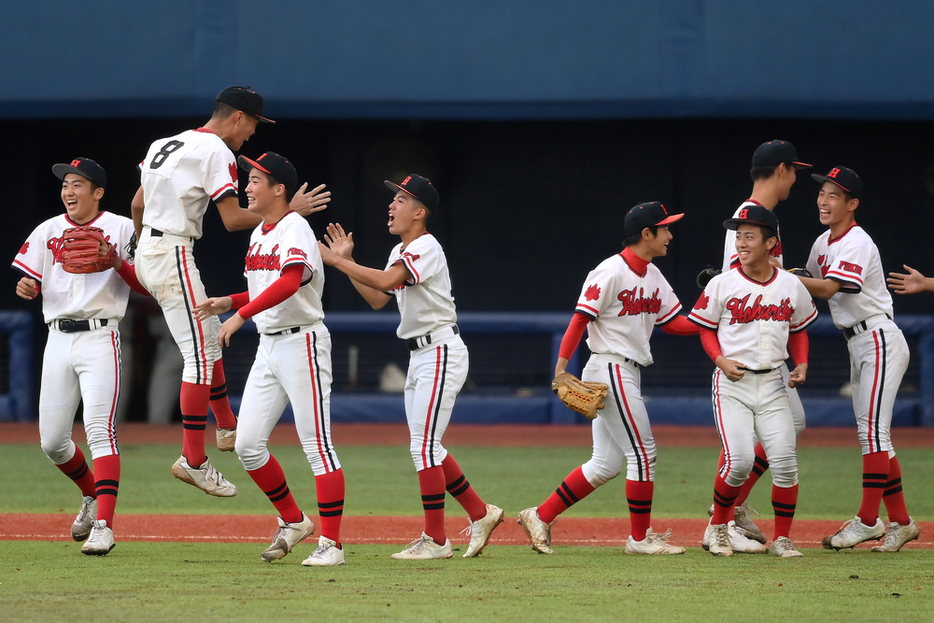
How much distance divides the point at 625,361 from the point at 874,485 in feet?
4.69

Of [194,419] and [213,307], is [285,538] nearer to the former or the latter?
[194,419]

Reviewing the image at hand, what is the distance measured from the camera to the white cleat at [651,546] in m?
5.52

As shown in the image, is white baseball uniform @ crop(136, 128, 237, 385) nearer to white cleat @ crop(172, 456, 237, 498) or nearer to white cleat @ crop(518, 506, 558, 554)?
white cleat @ crop(172, 456, 237, 498)

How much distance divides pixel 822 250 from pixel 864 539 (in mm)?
1470

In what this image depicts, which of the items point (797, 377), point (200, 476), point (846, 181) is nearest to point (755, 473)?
point (797, 377)

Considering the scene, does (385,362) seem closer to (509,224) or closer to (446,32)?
(509,224)

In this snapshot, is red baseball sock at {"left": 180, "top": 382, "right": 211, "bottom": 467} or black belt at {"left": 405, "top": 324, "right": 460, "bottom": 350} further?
red baseball sock at {"left": 180, "top": 382, "right": 211, "bottom": 467}

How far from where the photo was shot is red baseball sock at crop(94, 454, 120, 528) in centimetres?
537

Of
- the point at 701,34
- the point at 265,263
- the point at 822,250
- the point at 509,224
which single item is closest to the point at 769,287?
the point at 822,250

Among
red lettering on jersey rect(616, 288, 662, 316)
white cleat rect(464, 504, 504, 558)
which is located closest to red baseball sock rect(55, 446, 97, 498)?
white cleat rect(464, 504, 504, 558)

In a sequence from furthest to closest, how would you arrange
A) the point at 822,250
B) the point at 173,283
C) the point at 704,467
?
Answer: the point at 704,467 < the point at 822,250 < the point at 173,283

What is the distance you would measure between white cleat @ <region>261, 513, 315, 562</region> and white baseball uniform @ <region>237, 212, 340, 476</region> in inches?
12.5

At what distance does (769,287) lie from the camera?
5.55 m

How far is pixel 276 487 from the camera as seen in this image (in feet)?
17.4
